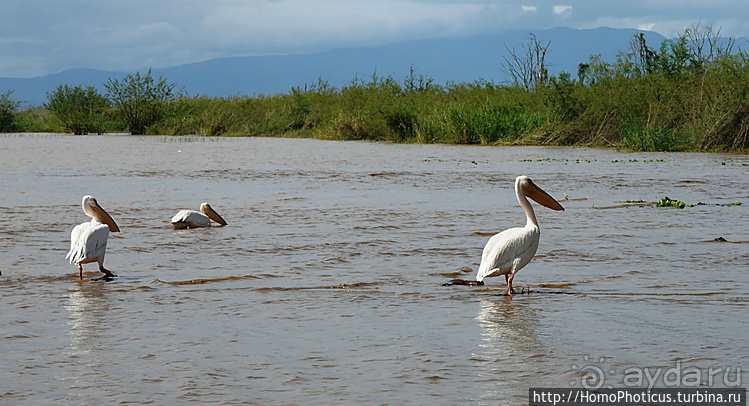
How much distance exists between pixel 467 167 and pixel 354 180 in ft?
13.8

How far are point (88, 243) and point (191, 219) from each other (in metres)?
3.38

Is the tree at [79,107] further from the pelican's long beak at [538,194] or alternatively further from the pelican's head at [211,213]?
the pelican's long beak at [538,194]

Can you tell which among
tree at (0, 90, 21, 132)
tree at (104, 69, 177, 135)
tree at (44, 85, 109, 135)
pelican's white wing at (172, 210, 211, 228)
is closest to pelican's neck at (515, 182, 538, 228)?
pelican's white wing at (172, 210, 211, 228)

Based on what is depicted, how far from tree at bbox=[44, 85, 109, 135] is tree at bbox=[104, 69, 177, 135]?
103 inches

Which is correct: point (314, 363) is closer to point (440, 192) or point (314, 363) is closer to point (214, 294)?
point (214, 294)

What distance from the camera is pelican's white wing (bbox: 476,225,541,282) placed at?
6.75 metres

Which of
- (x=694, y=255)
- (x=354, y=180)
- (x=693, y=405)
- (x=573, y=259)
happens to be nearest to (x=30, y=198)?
(x=354, y=180)

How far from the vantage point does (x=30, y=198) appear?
1398 centimetres

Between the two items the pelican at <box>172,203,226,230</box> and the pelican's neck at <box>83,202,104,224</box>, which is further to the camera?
the pelican at <box>172,203,226,230</box>

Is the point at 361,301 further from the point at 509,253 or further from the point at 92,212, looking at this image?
the point at 92,212

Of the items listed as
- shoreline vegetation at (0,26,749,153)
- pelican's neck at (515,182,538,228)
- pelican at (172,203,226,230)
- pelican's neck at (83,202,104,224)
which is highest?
shoreline vegetation at (0,26,749,153)

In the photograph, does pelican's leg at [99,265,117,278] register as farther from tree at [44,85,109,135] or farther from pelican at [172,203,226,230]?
tree at [44,85,109,135]

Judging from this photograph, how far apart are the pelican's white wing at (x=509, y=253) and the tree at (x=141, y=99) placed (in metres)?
42.6

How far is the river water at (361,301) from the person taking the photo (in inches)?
181
